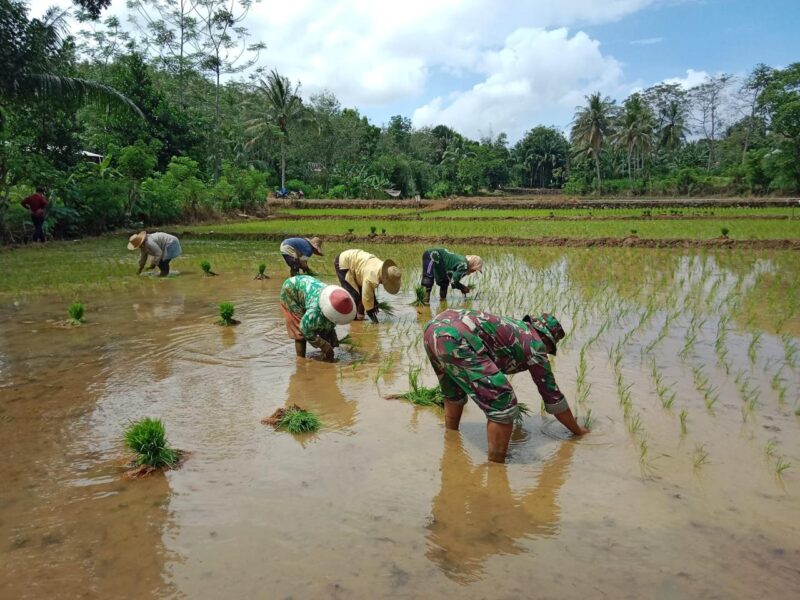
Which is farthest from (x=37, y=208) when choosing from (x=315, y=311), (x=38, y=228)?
(x=315, y=311)

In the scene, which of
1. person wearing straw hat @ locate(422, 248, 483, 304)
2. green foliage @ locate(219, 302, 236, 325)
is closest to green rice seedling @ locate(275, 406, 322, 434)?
green foliage @ locate(219, 302, 236, 325)

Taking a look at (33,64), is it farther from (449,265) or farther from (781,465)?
(781,465)

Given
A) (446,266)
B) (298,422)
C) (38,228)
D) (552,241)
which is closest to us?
(298,422)

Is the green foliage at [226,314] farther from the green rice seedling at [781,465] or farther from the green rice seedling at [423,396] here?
the green rice seedling at [781,465]

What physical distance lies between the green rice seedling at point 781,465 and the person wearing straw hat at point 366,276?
13.2 feet

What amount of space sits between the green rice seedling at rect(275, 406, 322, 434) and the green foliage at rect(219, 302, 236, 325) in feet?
10.8

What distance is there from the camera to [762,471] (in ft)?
11.6

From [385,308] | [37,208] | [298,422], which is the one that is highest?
[37,208]

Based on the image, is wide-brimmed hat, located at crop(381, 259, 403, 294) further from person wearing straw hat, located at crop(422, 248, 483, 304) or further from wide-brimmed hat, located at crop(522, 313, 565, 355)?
wide-brimmed hat, located at crop(522, 313, 565, 355)

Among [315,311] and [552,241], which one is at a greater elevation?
[552,241]

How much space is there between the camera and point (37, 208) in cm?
1616

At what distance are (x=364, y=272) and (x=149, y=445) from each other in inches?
150

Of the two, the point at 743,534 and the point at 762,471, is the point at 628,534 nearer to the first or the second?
the point at 743,534

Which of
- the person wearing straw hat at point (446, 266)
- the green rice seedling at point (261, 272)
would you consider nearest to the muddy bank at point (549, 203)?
the green rice seedling at point (261, 272)
